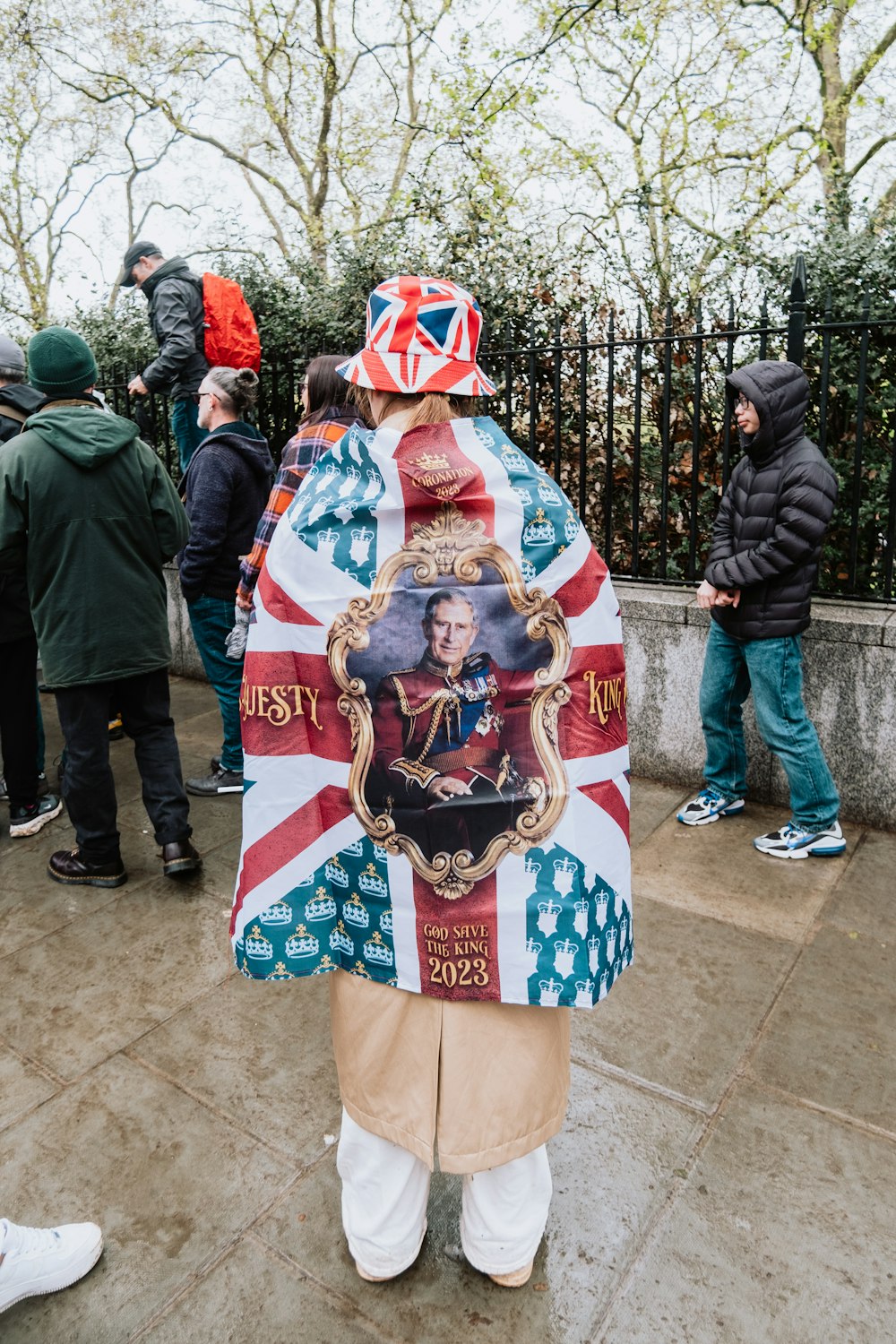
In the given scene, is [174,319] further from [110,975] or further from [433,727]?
[433,727]

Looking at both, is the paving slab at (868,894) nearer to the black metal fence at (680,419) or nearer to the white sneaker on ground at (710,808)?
the white sneaker on ground at (710,808)

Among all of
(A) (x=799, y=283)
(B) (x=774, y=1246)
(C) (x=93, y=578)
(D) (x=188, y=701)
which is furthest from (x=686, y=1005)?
(D) (x=188, y=701)

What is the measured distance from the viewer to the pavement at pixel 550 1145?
6.34 feet

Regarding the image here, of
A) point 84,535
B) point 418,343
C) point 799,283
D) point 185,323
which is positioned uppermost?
point 185,323

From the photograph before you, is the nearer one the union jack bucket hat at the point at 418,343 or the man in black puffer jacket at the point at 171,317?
the union jack bucket hat at the point at 418,343

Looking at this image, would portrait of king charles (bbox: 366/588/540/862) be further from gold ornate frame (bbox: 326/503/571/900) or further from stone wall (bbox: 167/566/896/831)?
stone wall (bbox: 167/566/896/831)

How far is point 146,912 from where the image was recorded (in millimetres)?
3605

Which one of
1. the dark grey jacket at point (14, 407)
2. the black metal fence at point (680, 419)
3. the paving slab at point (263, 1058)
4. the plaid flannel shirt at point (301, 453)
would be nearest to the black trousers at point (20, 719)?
the dark grey jacket at point (14, 407)

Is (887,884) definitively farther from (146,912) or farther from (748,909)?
(146,912)

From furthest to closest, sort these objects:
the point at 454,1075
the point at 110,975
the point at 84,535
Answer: the point at 84,535 < the point at 110,975 < the point at 454,1075

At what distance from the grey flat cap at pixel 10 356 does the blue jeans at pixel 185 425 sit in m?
1.36

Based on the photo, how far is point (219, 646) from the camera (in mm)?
4664

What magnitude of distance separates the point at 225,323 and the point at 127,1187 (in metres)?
4.76

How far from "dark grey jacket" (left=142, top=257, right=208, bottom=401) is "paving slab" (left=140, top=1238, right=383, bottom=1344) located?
4.76 metres
